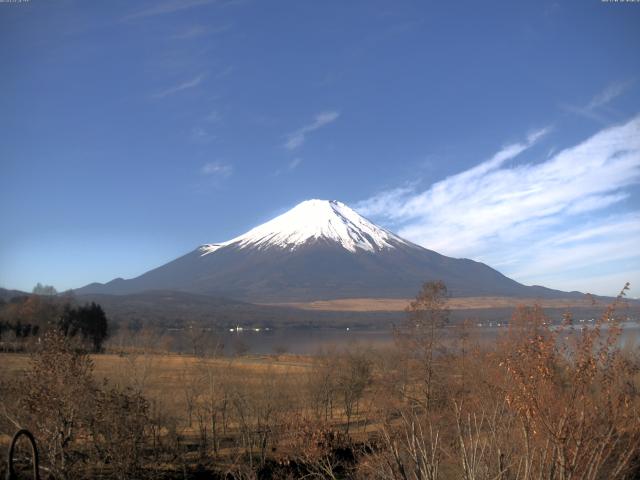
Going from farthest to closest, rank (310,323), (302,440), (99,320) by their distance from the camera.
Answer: (310,323) → (99,320) → (302,440)

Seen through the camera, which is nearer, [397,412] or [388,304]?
[397,412]

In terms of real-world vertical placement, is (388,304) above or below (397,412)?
above

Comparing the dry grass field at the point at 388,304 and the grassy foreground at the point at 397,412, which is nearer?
the grassy foreground at the point at 397,412

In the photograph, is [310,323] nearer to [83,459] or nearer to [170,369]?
[170,369]

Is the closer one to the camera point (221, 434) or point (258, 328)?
point (221, 434)

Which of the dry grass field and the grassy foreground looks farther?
the dry grass field

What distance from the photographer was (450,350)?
20422 mm

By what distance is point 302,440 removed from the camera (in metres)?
15.4

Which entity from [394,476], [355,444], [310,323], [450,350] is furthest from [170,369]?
[310,323]

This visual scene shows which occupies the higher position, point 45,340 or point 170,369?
point 45,340

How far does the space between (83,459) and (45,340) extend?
305cm

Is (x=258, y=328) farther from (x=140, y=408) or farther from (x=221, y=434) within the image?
(x=140, y=408)

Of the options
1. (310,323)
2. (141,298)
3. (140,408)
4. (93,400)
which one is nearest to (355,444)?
(140,408)

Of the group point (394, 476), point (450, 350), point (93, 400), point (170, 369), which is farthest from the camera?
point (170, 369)
